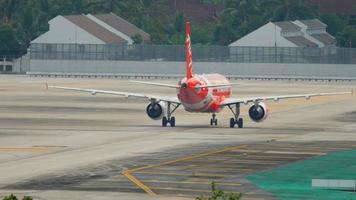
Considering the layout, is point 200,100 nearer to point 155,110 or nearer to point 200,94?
point 200,94

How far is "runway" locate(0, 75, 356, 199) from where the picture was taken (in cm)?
5938

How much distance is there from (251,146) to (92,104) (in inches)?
2007

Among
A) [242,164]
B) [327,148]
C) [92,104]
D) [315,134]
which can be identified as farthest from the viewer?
[92,104]

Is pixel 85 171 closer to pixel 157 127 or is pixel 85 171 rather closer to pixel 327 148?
pixel 327 148

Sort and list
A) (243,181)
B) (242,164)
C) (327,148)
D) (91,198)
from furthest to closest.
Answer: (327,148) < (242,164) < (243,181) < (91,198)

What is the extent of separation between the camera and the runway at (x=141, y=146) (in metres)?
59.4

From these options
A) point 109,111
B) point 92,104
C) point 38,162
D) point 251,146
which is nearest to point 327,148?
point 251,146

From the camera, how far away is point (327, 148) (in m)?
79.7

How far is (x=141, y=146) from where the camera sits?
80.0 m

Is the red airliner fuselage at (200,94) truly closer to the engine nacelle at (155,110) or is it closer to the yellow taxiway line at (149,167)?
the engine nacelle at (155,110)

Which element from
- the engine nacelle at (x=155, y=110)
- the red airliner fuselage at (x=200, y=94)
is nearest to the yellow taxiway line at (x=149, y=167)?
the red airliner fuselage at (x=200, y=94)

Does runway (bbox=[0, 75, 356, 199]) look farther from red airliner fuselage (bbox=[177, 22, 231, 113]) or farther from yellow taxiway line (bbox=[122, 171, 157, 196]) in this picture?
red airliner fuselage (bbox=[177, 22, 231, 113])

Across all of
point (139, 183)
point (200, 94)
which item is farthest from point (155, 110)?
point (139, 183)

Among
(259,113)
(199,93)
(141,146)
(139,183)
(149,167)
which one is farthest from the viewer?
(259,113)
